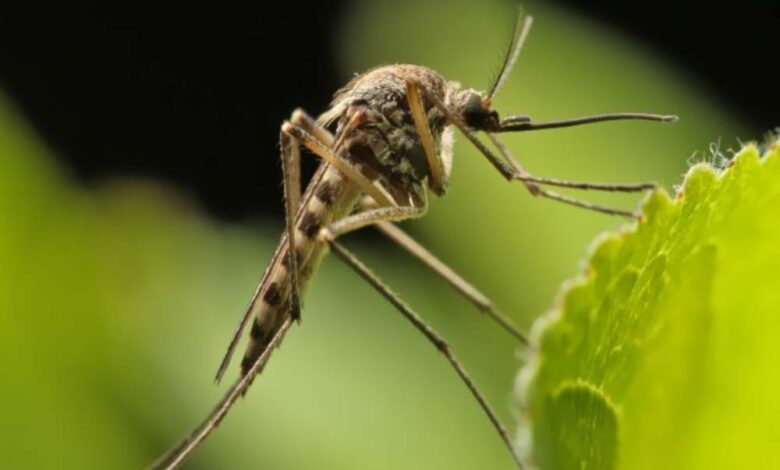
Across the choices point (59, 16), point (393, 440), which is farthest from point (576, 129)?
point (59, 16)

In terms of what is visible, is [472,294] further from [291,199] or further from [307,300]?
[307,300]

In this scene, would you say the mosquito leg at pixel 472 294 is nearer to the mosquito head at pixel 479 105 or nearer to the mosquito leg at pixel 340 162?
the mosquito leg at pixel 340 162

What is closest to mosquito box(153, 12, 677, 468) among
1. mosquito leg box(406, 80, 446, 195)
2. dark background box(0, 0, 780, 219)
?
mosquito leg box(406, 80, 446, 195)

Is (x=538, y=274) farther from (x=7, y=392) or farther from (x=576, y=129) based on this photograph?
(x=7, y=392)

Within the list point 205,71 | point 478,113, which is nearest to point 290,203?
point 478,113

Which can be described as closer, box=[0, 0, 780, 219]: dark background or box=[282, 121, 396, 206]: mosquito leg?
box=[282, 121, 396, 206]: mosquito leg

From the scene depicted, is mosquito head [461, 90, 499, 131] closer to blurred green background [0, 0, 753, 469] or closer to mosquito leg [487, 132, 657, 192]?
mosquito leg [487, 132, 657, 192]
